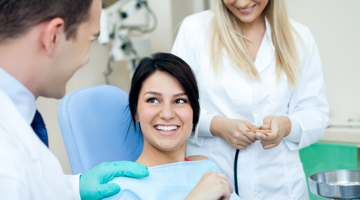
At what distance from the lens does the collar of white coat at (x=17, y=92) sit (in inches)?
29.6

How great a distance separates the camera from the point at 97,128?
1.44 meters

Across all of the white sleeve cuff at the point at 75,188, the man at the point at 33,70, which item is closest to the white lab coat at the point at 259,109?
the white sleeve cuff at the point at 75,188

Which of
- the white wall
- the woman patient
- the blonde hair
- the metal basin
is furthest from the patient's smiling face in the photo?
the white wall

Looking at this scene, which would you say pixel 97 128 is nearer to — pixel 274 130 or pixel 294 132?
pixel 274 130

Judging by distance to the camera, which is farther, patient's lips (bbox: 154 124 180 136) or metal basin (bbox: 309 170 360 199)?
patient's lips (bbox: 154 124 180 136)

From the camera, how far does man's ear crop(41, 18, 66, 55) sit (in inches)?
29.9

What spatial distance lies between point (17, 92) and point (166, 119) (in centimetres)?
68

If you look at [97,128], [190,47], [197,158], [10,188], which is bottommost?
[197,158]

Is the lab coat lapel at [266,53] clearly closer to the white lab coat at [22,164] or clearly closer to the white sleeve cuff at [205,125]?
the white sleeve cuff at [205,125]

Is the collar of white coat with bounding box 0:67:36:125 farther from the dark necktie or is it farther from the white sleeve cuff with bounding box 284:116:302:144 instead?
the white sleeve cuff with bounding box 284:116:302:144

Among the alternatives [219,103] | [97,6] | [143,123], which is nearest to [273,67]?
[219,103]

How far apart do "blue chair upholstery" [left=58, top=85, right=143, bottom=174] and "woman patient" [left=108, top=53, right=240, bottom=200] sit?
0.09m

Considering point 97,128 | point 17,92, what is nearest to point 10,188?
point 17,92

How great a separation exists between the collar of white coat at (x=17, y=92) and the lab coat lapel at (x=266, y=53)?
106 centimetres
